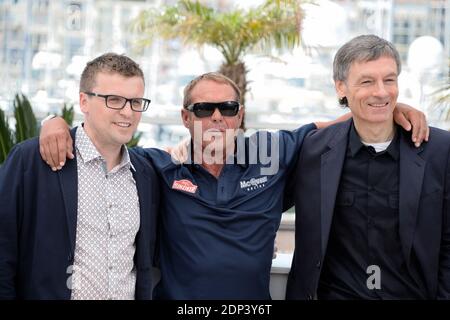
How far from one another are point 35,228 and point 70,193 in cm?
20

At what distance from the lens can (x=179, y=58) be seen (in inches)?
502

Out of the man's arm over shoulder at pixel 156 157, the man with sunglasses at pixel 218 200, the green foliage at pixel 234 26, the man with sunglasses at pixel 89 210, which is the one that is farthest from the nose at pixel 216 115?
the green foliage at pixel 234 26

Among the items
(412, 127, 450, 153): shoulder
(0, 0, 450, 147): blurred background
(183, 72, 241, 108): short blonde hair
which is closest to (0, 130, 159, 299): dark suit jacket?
(183, 72, 241, 108): short blonde hair

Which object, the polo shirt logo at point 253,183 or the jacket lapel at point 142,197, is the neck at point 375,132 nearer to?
the polo shirt logo at point 253,183

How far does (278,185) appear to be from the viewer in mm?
3002

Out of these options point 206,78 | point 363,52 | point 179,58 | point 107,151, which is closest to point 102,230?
point 107,151

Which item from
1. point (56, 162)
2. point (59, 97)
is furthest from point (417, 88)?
point (56, 162)

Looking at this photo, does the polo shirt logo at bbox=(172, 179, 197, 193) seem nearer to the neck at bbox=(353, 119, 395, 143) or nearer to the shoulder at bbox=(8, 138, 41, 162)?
the shoulder at bbox=(8, 138, 41, 162)

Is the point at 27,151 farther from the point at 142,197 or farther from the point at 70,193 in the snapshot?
the point at 142,197

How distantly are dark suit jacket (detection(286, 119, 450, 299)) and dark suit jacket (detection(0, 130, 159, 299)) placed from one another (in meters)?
1.05

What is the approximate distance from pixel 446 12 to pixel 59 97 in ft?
25.7

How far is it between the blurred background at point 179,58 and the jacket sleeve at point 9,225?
249 inches

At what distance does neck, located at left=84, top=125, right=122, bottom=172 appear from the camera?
273 cm
